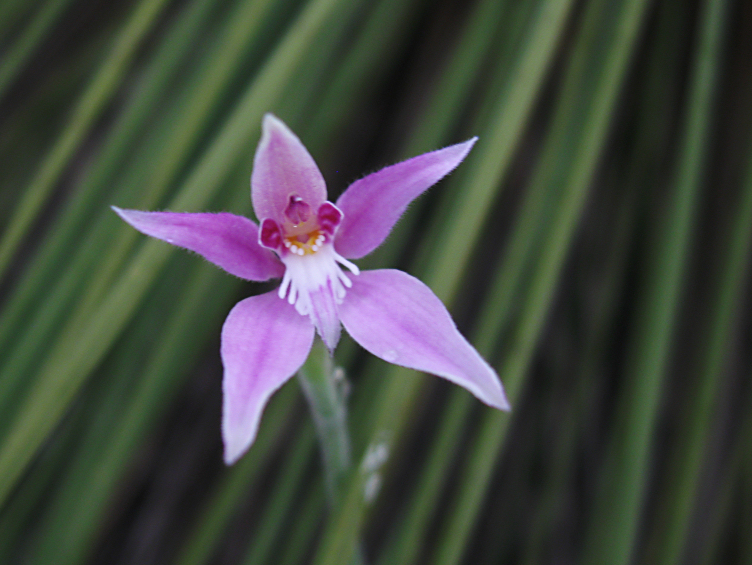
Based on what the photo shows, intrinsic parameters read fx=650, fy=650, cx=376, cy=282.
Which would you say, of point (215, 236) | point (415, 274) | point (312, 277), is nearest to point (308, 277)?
point (312, 277)

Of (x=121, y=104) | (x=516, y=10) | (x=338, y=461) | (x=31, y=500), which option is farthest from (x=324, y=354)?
(x=121, y=104)

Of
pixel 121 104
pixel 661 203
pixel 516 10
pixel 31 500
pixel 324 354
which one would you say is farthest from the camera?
pixel 121 104

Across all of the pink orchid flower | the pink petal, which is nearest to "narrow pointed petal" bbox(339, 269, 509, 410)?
the pink orchid flower

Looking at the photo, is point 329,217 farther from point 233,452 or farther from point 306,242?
point 233,452

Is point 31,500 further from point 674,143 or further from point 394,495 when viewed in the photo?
point 674,143

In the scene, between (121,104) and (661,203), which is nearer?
(661,203)

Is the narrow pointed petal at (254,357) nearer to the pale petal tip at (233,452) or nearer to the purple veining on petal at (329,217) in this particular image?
the pale petal tip at (233,452)

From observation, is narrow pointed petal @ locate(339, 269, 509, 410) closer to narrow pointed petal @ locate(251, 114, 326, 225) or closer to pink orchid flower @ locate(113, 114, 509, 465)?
pink orchid flower @ locate(113, 114, 509, 465)
